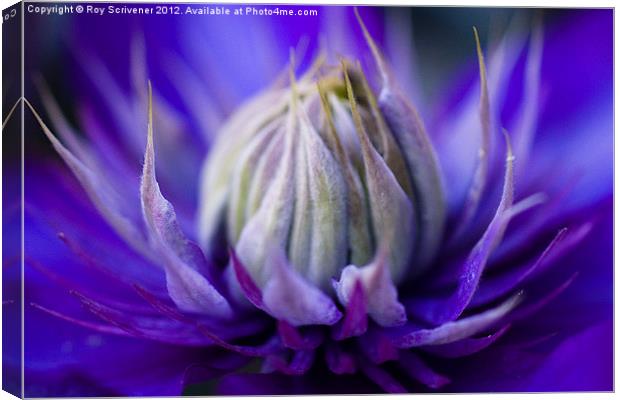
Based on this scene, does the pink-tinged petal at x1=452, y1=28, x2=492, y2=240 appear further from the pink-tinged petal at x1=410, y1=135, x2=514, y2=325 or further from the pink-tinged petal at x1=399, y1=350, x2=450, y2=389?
the pink-tinged petal at x1=399, y1=350, x2=450, y2=389

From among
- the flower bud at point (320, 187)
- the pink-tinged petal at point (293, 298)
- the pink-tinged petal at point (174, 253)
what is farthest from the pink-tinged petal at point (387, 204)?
the pink-tinged petal at point (174, 253)

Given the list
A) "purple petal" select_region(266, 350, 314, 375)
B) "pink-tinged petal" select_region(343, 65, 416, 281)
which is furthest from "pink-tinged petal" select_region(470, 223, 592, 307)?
"purple petal" select_region(266, 350, 314, 375)

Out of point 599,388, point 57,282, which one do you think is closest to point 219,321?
point 57,282

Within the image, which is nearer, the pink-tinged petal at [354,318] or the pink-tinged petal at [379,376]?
the pink-tinged petal at [354,318]

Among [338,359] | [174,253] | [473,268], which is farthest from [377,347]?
[174,253]

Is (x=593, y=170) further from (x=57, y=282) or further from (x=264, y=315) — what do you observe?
(x=57, y=282)

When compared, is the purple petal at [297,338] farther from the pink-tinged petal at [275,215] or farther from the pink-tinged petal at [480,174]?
the pink-tinged petal at [480,174]
